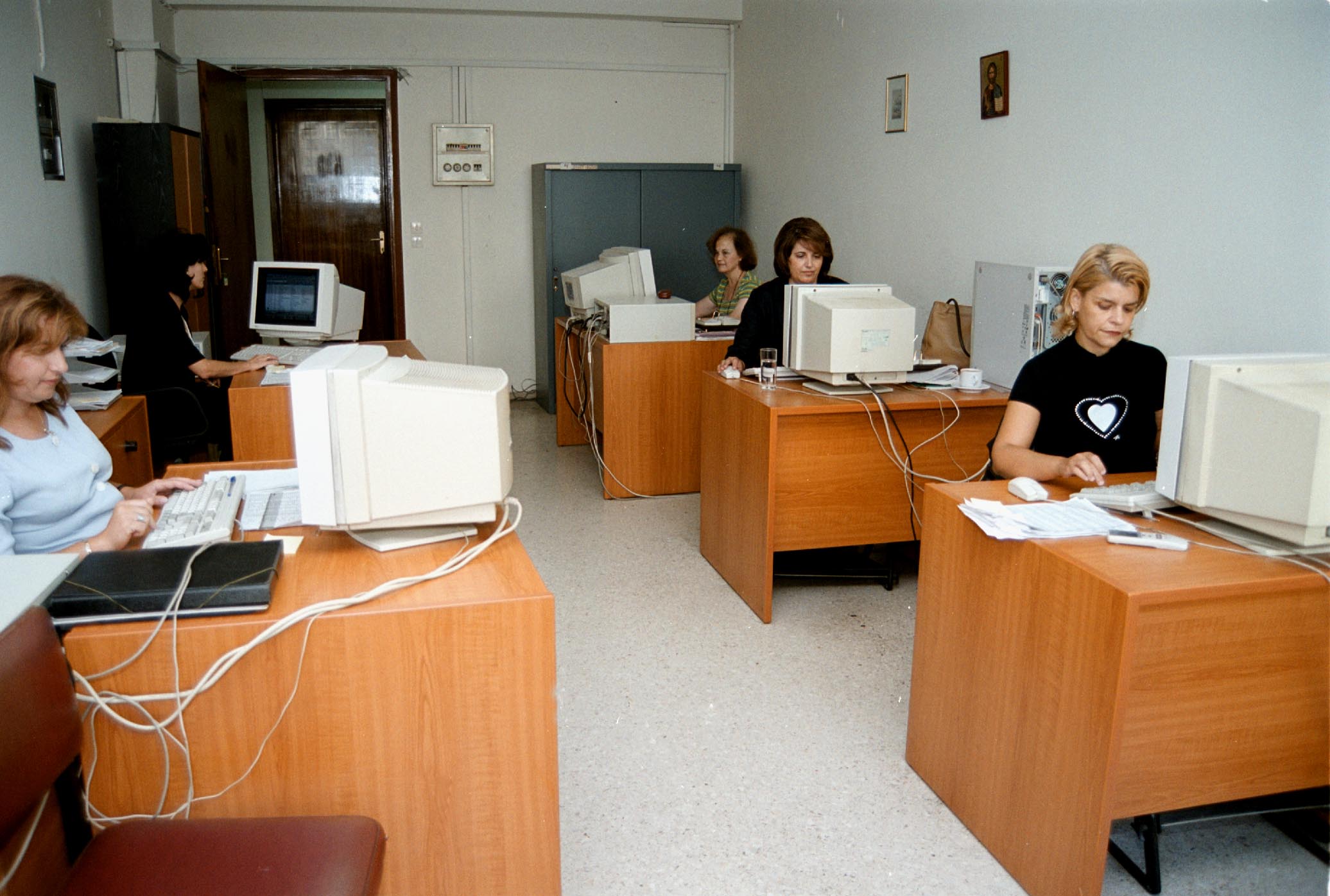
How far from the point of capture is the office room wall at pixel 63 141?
13.2ft

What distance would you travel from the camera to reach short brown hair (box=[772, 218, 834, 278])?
3664mm

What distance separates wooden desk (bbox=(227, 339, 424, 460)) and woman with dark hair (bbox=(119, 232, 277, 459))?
1.24 ft

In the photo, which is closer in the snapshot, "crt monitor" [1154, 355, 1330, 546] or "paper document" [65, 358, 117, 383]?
"crt monitor" [1154, 355, 1330, 546]

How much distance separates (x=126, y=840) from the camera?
1.27 meters

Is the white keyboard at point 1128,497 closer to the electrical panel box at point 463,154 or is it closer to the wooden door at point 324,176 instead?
the electrical panel box at point 463,154

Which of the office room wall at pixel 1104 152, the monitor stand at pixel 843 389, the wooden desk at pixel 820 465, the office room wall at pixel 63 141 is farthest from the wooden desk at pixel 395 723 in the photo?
the office room wall at pixel 63 141

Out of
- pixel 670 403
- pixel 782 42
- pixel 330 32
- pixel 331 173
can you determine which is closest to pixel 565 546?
pixel 670 403

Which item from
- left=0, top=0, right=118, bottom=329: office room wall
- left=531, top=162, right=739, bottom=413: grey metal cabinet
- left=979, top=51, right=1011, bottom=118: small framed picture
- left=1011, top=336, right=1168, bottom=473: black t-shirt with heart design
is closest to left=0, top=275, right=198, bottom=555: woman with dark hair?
left=1011, top=336, right=1168, bottom=473: black t-shirt with heart design

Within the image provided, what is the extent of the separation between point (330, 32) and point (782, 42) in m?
2.89

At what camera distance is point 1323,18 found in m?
2.51

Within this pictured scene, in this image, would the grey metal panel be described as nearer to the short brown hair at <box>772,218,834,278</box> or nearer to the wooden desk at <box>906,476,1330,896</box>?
the short brown hair at <box>772,218,834,278</box>

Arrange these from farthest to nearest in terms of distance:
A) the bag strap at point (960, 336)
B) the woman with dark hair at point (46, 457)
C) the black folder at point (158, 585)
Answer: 1. the bag strap at point (960, 336)
2. the woman with dark hair at point (46, 457)
3. the black folder at point (158, 585)

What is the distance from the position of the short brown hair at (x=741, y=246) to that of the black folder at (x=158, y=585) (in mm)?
3779

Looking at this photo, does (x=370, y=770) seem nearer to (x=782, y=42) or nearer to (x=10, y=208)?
(x=10, y=208)
